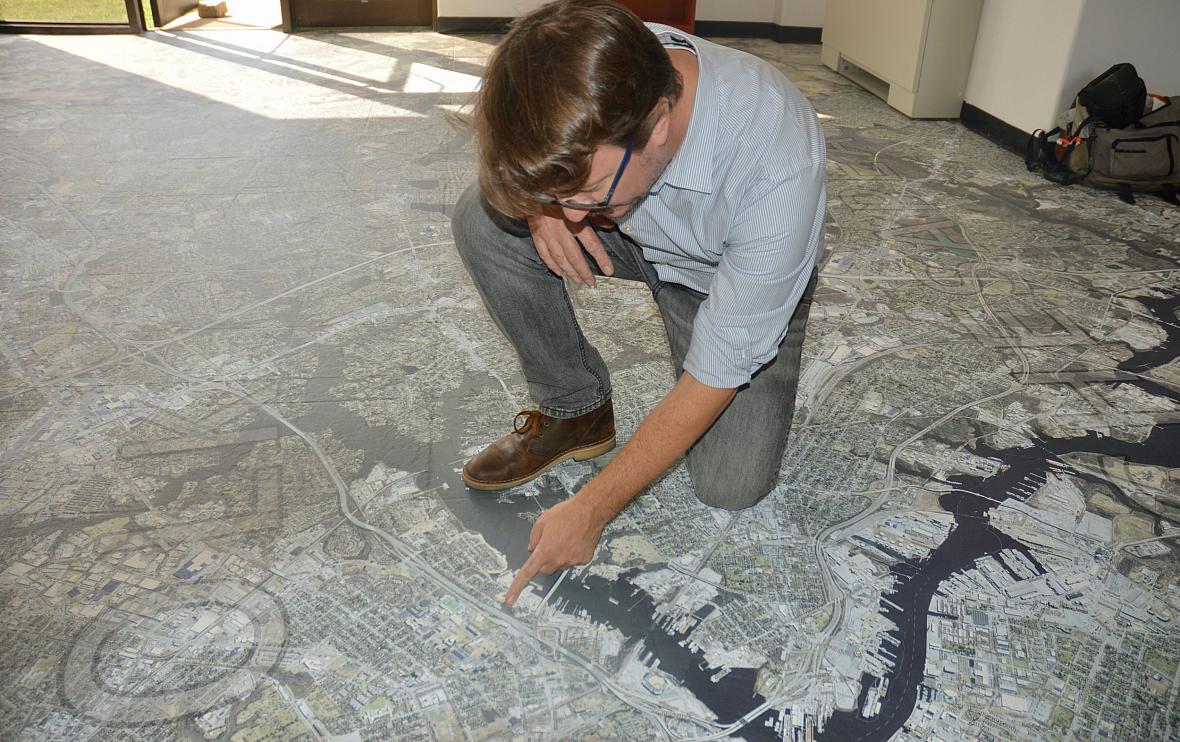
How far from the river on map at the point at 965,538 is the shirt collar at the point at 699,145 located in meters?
0.72

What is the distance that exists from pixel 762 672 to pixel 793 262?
1.91ft

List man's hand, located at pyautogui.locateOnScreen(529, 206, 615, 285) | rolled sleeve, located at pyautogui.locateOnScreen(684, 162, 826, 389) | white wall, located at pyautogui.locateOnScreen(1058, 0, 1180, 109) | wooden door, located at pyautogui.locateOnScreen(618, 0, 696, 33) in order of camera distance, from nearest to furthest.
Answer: rolled sleeve, located at pyautogui.locateOnScreen(684, 162, 826, 389), man's hand, located at pyautogui.locateOnScreen(529, 206, 615, 285), white wall, located at pyautogui.locateOnScreen(1058, 0, 1180, 109), wooden door, located at pyautogui.locateOnScreen(618, 0, 696, 33)

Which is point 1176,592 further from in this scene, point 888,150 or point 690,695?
point 888,150

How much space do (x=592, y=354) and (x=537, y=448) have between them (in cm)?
20

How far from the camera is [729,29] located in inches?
227

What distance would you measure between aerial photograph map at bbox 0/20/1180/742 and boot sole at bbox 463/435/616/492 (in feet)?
0.09

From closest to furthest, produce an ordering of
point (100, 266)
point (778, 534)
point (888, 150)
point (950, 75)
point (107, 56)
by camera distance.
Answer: point (778, 534), point (100, 266), point (888, 150), point (950, 75), point (107, 56)

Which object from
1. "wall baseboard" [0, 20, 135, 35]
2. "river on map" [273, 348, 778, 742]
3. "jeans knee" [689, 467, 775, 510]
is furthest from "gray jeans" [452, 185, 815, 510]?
"wall baseboard" [0, 20, 135, 35]

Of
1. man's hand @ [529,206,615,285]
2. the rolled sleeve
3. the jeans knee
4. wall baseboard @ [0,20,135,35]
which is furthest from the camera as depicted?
wall baseboard @ [0,20,135,35]

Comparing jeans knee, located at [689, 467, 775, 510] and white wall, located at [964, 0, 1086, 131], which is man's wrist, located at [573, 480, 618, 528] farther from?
white wall, located at [964, 0, 1086, 131]

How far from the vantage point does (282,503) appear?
59.6 inches

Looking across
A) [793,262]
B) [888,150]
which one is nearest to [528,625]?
[793,262]

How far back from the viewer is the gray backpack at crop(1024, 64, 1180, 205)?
293cm

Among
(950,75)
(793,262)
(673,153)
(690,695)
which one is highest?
(673,153)
